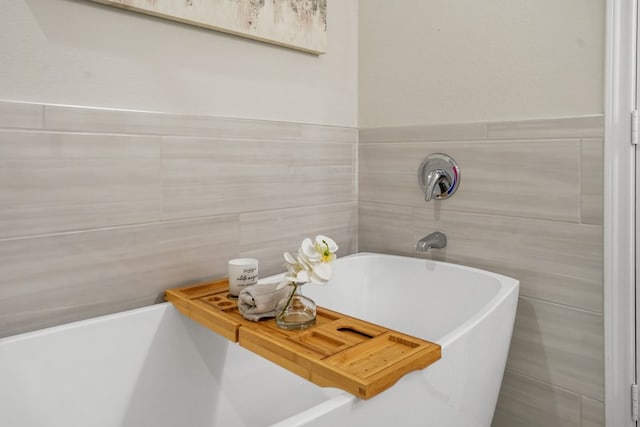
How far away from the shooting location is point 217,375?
51.3 inches

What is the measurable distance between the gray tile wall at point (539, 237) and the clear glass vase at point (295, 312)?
30.6 inches

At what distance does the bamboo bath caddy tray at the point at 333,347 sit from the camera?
0.80 metres

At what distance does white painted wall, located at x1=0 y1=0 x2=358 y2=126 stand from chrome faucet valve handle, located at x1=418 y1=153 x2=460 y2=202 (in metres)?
0.47

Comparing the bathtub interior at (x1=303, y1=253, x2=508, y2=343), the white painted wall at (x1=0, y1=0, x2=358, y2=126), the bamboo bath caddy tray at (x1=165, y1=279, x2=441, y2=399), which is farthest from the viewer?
the bathtub interior at (x1=303, y1=253, x2=508, y2=343)

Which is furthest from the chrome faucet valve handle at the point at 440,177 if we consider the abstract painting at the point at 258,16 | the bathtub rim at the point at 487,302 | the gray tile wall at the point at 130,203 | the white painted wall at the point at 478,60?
the abstract painting at the point at 258,16

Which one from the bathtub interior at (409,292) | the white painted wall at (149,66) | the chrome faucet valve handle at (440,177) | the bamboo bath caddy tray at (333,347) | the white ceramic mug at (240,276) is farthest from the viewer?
the chrome faucet valve handle at (440,177)

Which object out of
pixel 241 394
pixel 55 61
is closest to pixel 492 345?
pixel 241 394

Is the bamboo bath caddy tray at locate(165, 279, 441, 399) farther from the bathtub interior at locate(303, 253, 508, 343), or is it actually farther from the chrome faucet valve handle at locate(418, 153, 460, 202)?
the chrome faucet valve handle at locate(418, 153, 460, 202)

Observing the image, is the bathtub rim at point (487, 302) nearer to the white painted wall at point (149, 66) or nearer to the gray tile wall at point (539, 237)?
the gray tile wall at point (539, 237)

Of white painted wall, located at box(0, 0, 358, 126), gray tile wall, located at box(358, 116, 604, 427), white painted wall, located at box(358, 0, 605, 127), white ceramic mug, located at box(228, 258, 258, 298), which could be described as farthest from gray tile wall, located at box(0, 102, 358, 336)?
gray tile wall, located at box(358, 116, 604, 427)

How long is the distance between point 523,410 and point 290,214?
1041 millimetres

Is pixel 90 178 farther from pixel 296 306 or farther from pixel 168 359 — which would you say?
pixel 296 306

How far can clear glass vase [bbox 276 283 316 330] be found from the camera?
1029 mm

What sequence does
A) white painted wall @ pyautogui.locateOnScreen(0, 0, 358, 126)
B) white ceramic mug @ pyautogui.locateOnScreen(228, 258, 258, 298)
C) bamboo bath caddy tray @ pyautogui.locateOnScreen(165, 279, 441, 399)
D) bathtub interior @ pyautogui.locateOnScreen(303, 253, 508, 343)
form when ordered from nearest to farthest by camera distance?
bamboo bath caddy tray @ pyautogui.locateOnScreen(165, 279, 441, 399)
white painted wall @ pyautogui.locateOnScreen(0, 0, 358, 126)
white ceramic mug @ pyautogui.locateOnScreen(228, 258, 258, 298)
bathtub interior @ pyautogui.locateOnScreen(303, 253, 508, 343)
